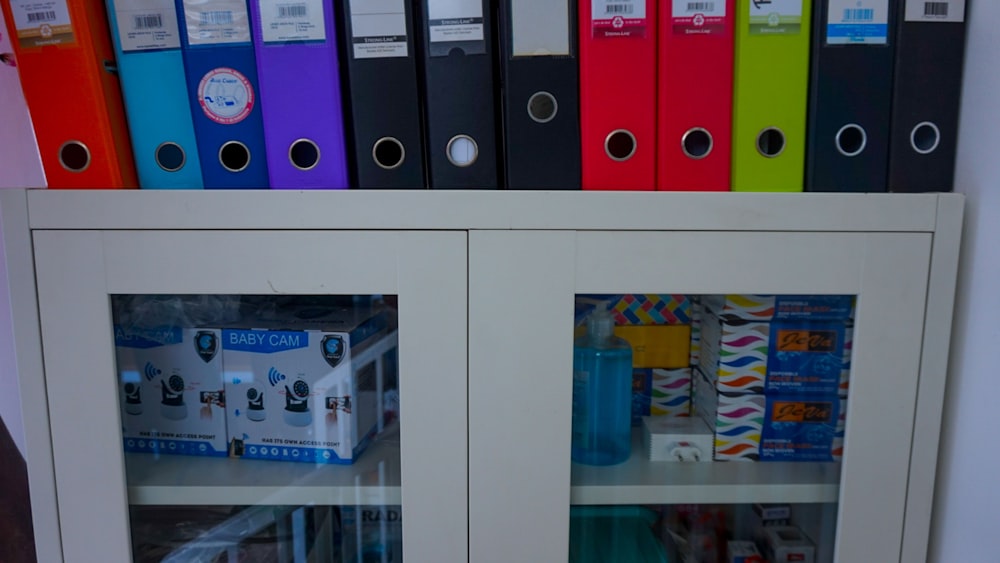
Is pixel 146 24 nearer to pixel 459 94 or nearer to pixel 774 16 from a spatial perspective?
pixel 459 94

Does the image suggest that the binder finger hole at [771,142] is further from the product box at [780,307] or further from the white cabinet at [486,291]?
the product box at [780,307]

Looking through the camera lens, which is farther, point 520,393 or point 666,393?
point 666,393

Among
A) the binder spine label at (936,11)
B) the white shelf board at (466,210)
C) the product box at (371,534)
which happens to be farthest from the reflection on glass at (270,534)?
the binder spine label at (936,11)

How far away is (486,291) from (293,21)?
38cm

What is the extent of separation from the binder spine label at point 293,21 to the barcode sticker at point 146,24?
0.36 ft

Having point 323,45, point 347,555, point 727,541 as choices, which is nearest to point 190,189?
point 323,45

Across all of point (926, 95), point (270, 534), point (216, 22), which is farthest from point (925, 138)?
point (270, 534)

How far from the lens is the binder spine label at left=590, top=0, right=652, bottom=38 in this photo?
25.4 inches

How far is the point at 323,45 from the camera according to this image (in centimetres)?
66

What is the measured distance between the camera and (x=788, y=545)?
824 mm

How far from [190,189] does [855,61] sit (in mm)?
791

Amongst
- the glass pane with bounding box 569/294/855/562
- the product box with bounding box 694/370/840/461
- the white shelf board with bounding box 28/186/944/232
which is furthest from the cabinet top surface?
the product box with bounding box 694/370/840/461

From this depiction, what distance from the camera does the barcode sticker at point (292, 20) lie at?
651 millimetres

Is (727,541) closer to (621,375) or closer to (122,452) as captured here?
(621,375)
